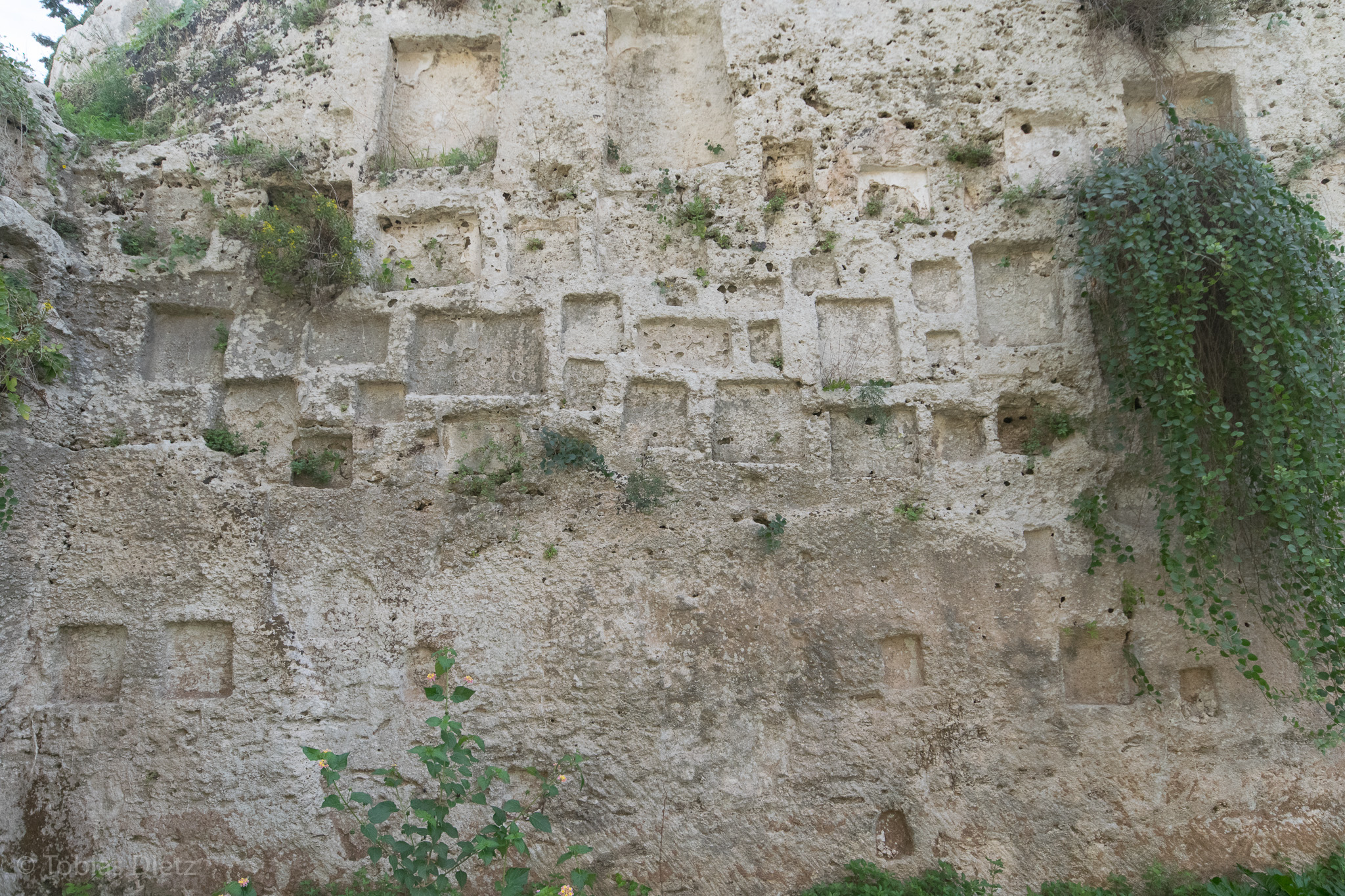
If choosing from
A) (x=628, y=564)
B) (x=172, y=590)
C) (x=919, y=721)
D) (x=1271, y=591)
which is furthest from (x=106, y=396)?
(x=1271, y=591)

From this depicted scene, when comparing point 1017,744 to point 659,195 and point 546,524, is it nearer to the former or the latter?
point 546,524

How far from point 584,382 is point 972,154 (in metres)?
3.13

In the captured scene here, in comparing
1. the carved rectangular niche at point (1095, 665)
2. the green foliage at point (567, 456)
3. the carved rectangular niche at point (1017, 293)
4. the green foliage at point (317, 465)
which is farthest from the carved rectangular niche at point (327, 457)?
the carved rectangular niche at point (1095, 665)

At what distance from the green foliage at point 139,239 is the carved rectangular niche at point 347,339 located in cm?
123

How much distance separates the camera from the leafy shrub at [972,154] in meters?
5.82

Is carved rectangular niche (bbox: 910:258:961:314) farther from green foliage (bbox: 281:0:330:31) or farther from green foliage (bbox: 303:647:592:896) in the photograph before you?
green foliage (bbox: 281:0:330:31)

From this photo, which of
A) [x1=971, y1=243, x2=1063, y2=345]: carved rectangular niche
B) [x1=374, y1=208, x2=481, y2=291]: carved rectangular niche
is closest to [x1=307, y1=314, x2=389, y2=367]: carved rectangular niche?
[x1=374, y1=208, x2=481, y2=291]: carved rectangular niche

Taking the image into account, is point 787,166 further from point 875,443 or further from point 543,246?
point 875,443

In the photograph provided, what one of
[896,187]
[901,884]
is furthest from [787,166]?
[901,884]

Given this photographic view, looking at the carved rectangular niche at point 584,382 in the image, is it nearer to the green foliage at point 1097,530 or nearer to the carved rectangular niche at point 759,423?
the carved rectangular niche at point 759,423

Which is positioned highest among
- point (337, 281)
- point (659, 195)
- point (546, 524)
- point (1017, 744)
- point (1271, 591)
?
point (659, 195)

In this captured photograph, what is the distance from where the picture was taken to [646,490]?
5289 mm

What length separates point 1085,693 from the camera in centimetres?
520

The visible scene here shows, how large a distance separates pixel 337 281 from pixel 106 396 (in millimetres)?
1614
